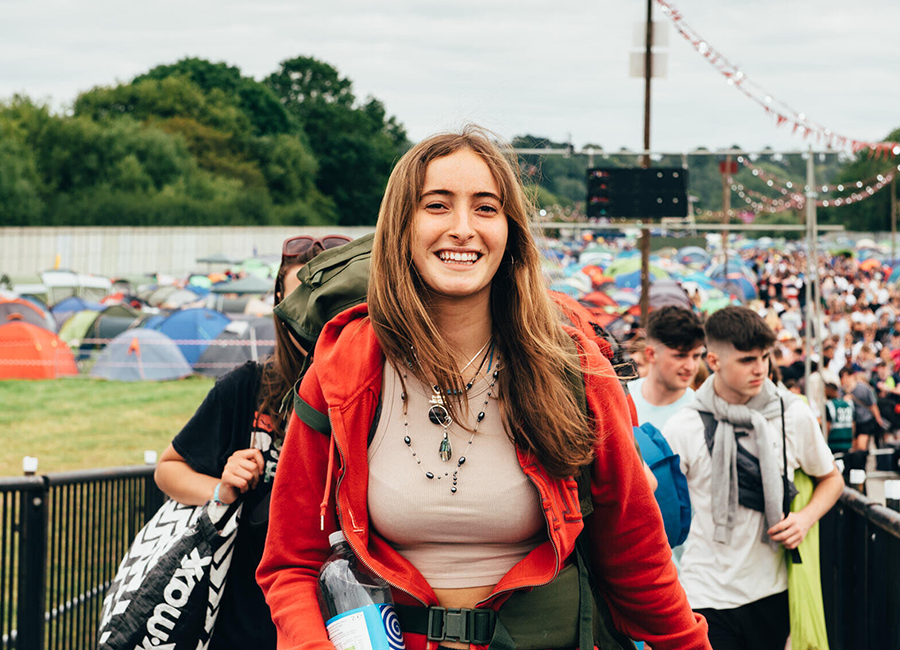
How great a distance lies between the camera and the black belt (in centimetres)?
167

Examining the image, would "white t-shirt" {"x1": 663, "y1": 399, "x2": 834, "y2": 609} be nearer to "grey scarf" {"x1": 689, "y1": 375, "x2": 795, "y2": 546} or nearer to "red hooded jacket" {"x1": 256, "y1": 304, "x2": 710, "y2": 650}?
"grey scarf" {"x1": 689, "y1": 375, "x2": 795, "y2": 546}

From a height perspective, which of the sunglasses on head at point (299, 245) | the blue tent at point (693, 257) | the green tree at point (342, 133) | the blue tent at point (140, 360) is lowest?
the blue tent at point (140, 360)

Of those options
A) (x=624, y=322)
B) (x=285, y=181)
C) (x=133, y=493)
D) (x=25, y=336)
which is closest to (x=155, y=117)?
(x=285, y=181)

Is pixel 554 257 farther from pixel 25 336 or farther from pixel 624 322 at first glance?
pixel 25 336

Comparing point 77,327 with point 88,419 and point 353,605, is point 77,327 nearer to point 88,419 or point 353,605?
point 88,419

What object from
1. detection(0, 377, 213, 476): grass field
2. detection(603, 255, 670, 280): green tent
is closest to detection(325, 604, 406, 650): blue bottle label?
detection(0, 377, 213, 476): grass field

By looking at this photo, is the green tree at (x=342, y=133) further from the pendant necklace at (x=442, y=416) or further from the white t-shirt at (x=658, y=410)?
the pendant necklace at (x=442, y=416)

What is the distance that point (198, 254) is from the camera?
1875 inches

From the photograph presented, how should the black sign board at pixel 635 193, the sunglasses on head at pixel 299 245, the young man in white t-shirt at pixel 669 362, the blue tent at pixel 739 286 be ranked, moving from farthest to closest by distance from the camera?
the blue tent at pixel 739 286 < the black sign board at pixel 635 193 < the young man in white t-shirt at pixel 669 362 < the sunglasses on head at pixel 299 245

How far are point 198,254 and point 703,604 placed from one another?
152ft

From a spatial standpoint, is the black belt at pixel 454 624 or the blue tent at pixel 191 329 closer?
the black belt at pixel 454 624

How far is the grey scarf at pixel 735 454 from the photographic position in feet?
11.6

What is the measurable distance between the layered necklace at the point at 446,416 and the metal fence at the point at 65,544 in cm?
293

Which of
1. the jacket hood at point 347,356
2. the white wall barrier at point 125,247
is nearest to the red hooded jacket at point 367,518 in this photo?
the jacket hood at point 347,356
